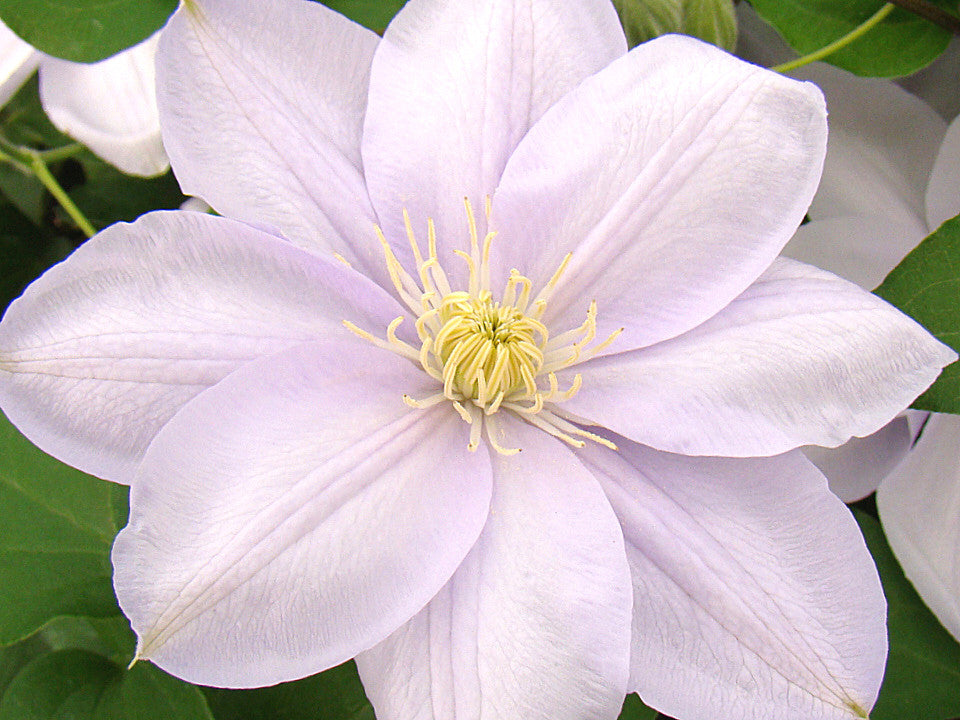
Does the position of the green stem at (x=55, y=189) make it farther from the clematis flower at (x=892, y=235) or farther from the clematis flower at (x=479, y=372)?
the clematis flower at (x=892, y=235)

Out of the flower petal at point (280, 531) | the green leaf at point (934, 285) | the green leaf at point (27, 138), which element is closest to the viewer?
the flower petal at point (280, 531)

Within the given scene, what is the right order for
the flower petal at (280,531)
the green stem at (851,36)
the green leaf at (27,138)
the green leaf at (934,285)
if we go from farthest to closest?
the green leaf at (27,138), the green stem at (851,36), the green leaf at (934,285), the flower petal at (280,531)

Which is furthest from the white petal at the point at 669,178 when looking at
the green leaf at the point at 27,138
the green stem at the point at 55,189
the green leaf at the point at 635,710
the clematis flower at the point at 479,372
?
the green leaf at the point at 27,138

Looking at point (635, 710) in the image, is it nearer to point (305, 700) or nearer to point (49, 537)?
point (305, 700)

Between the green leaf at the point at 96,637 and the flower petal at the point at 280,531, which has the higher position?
the flower petal at the point at 280,531

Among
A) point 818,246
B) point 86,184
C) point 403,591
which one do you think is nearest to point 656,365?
point 403,591

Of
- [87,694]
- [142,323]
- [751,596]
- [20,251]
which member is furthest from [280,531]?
[20,251]

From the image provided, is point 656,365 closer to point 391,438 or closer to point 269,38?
point 391,438

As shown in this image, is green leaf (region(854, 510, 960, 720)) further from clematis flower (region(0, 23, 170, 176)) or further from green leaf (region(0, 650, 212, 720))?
clematis flower (region(0, 23, 170, 176))
